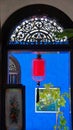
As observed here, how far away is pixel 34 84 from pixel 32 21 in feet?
2.64

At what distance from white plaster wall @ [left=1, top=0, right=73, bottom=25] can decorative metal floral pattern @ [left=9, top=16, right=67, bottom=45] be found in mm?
189

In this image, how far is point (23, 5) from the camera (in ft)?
11.1

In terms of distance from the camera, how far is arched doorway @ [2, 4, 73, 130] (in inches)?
132

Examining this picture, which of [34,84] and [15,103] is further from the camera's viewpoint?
[34,84]

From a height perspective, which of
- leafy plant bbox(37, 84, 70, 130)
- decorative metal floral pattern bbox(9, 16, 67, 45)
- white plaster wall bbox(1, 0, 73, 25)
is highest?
white plaster wall bbox(1, 0, 73, 25)

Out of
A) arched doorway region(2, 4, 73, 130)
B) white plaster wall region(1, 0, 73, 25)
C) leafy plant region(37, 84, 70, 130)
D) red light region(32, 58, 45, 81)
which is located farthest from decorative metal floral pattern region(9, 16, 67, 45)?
leafy plant region(37, 84, 70, 130)

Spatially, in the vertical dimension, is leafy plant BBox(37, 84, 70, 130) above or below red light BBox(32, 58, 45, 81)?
below

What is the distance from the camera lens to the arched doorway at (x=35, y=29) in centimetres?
337

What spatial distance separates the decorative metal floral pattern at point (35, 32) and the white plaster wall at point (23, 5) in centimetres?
19

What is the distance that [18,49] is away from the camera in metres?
3.37

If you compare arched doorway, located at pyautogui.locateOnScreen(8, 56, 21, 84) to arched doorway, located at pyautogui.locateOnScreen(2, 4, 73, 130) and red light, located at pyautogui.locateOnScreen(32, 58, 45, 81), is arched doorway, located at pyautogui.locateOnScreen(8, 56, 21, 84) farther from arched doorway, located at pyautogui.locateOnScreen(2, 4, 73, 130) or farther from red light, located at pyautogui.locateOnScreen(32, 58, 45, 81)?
red light, located at pyautogui.locateOnScreen(32, 58, 45, 81)

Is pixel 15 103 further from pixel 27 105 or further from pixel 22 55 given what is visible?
pixel 22 55

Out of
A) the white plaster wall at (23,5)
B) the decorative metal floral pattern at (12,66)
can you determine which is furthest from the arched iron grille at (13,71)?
the white plaster wall at (23,5)

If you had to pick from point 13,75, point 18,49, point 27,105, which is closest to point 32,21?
point 18,49
